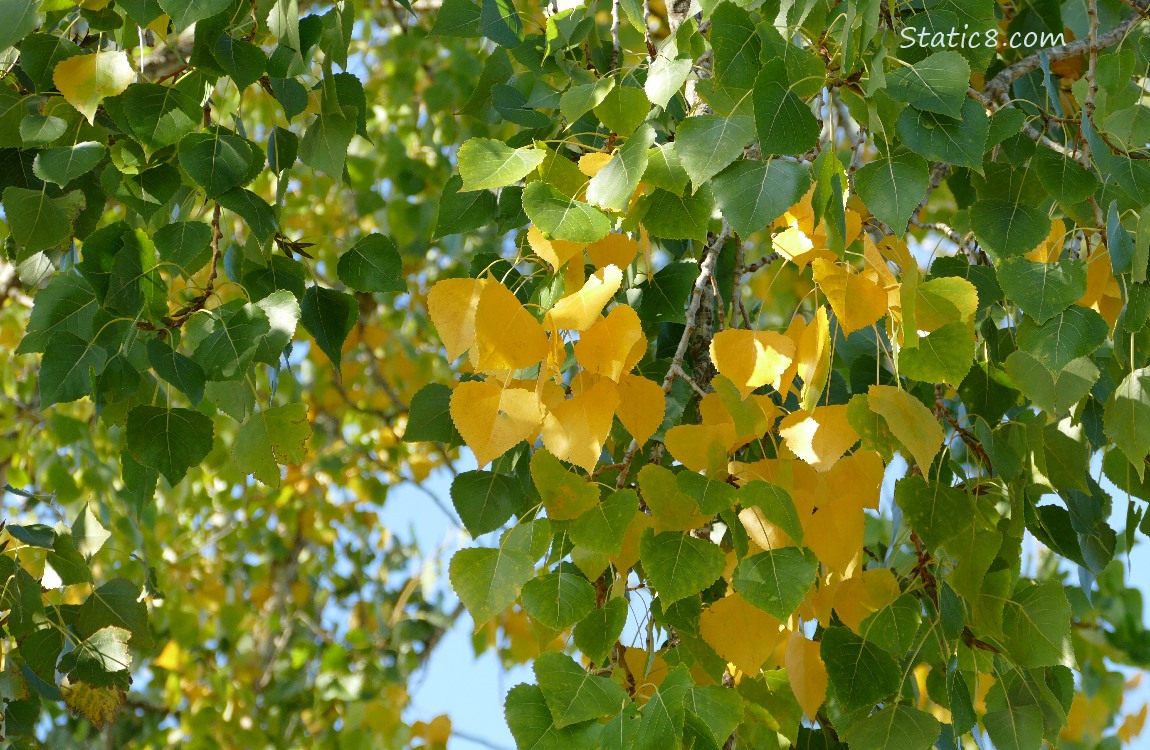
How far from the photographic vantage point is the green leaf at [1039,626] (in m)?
0.79

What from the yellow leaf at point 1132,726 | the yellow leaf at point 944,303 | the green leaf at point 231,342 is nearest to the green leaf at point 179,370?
the green leaf at point 231,342

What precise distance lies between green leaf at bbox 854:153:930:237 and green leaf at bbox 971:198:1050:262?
0.39 feet

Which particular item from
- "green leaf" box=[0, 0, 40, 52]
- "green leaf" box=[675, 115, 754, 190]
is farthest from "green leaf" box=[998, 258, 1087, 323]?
"green leaf" box=[0, 0, 40, 52]

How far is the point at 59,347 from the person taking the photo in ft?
2.93

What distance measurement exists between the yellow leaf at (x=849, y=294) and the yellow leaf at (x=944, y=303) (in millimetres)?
27

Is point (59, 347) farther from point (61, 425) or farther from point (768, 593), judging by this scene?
point (61, 425)

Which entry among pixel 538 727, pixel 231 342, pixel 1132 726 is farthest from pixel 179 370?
pixel 1132 726

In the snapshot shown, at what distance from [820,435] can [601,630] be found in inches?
7.8

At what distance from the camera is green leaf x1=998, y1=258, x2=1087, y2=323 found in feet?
2.44

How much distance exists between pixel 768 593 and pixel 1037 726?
0.98ft

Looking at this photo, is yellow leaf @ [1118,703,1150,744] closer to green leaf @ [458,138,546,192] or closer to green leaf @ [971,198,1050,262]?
green leaf @ [971,198,1050,262]

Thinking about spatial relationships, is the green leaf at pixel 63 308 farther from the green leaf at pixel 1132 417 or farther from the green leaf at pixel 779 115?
the green leaf at pixel 1132 417

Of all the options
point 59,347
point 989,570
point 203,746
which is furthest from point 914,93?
point 203,746

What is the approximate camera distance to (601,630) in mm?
742
